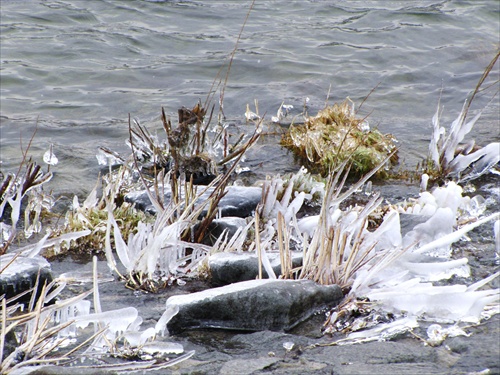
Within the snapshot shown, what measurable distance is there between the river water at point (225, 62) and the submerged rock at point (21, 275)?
9.88 ft

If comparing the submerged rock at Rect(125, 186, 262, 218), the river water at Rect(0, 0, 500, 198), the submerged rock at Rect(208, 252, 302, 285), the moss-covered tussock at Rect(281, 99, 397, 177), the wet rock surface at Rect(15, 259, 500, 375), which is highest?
the river water at Rect(0, 0, 500, 198)

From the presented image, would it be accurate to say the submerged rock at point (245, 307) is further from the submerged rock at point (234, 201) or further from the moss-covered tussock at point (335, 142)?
the moss-covered tussock at point (335, 142)

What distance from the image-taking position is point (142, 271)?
3814 mm

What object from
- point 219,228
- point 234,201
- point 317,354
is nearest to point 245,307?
point 317,354

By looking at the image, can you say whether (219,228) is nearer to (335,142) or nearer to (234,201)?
(234,201)

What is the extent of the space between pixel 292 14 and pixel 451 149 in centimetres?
708

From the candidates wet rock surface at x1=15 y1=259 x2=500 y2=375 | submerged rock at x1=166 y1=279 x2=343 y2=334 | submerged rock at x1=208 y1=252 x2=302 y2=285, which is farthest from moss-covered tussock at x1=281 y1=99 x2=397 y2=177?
wet rock surface at x1=15 y1=259 x2=500 y2=375

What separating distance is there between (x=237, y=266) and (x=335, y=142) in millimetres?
3605

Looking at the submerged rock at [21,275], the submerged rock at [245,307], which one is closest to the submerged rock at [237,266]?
the submerged rock at [245,307]

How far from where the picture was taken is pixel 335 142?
708cm

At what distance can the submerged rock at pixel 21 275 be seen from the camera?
351cm

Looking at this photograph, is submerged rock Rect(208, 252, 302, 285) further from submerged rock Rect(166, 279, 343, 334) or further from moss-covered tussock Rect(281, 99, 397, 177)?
moss-covered tussock Rect(281, 99, 397, 177)

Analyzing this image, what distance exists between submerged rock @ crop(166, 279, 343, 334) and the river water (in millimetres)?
3728

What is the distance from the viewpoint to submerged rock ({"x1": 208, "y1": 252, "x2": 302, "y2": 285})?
3662 mm
